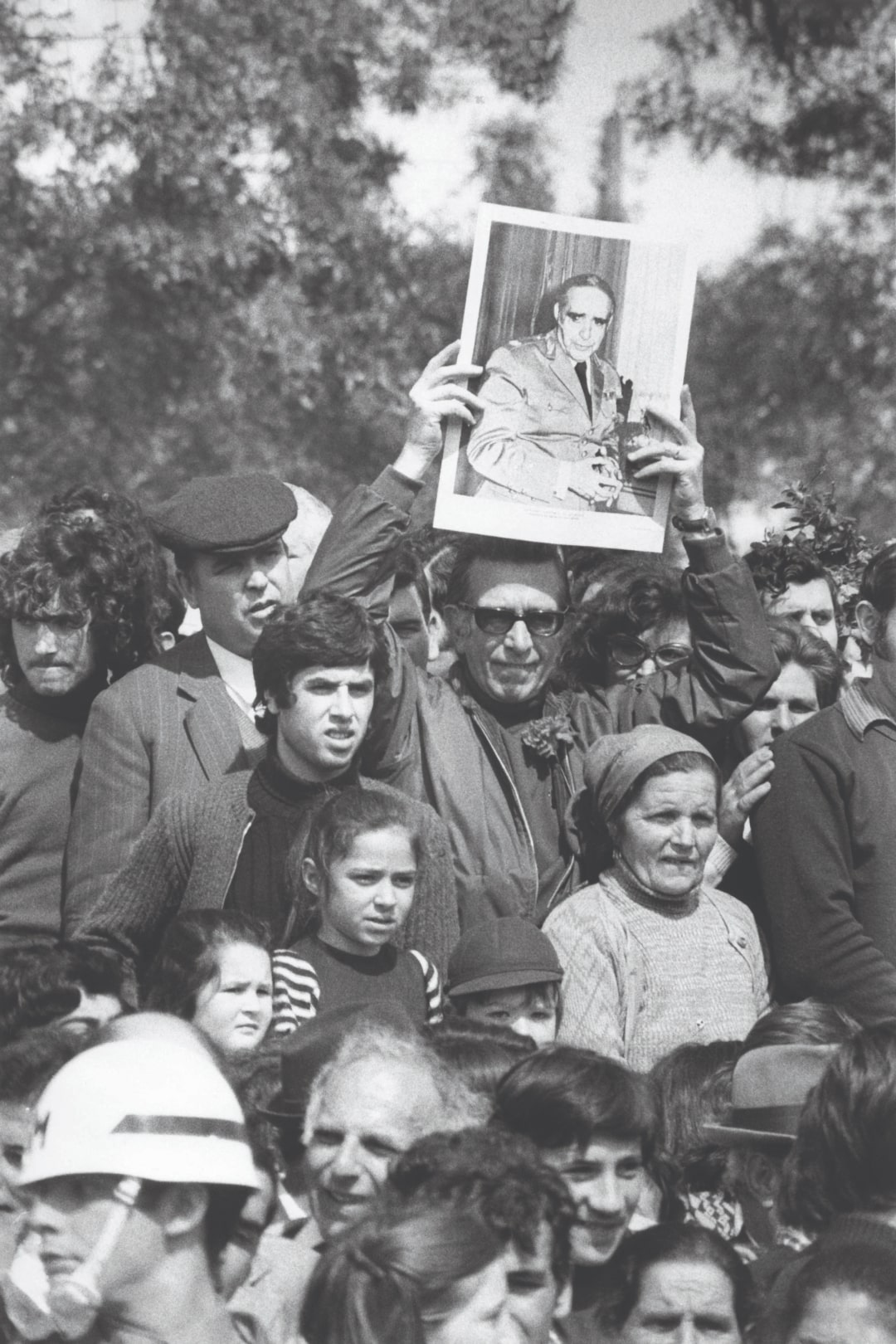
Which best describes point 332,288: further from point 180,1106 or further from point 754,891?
point 180,1106

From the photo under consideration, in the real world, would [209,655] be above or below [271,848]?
above

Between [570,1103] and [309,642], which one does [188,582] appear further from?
[570,1103]

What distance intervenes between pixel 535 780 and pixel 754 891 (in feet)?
2.05

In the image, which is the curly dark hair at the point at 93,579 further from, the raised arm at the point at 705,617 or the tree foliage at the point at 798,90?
the tree foliage at the point at 798,90

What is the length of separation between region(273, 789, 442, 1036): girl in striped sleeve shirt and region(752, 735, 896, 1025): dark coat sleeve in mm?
909

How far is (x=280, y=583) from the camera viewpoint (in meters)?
5.68

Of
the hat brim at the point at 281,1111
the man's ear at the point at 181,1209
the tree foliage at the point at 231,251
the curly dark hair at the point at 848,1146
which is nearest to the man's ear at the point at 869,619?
the curly dark hair at the point at 848,1146

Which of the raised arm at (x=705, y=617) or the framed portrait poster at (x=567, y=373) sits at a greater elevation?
the framed portrait poster at (x=567, y=373)

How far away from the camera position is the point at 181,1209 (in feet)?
9.97

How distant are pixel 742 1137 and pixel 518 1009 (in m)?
0.83

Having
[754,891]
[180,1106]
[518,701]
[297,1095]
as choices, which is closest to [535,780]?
[518,701]

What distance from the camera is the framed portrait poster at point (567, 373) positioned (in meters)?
5.71

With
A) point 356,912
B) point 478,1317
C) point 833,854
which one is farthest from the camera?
point 833,854

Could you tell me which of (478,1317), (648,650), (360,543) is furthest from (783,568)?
(478,1317)
